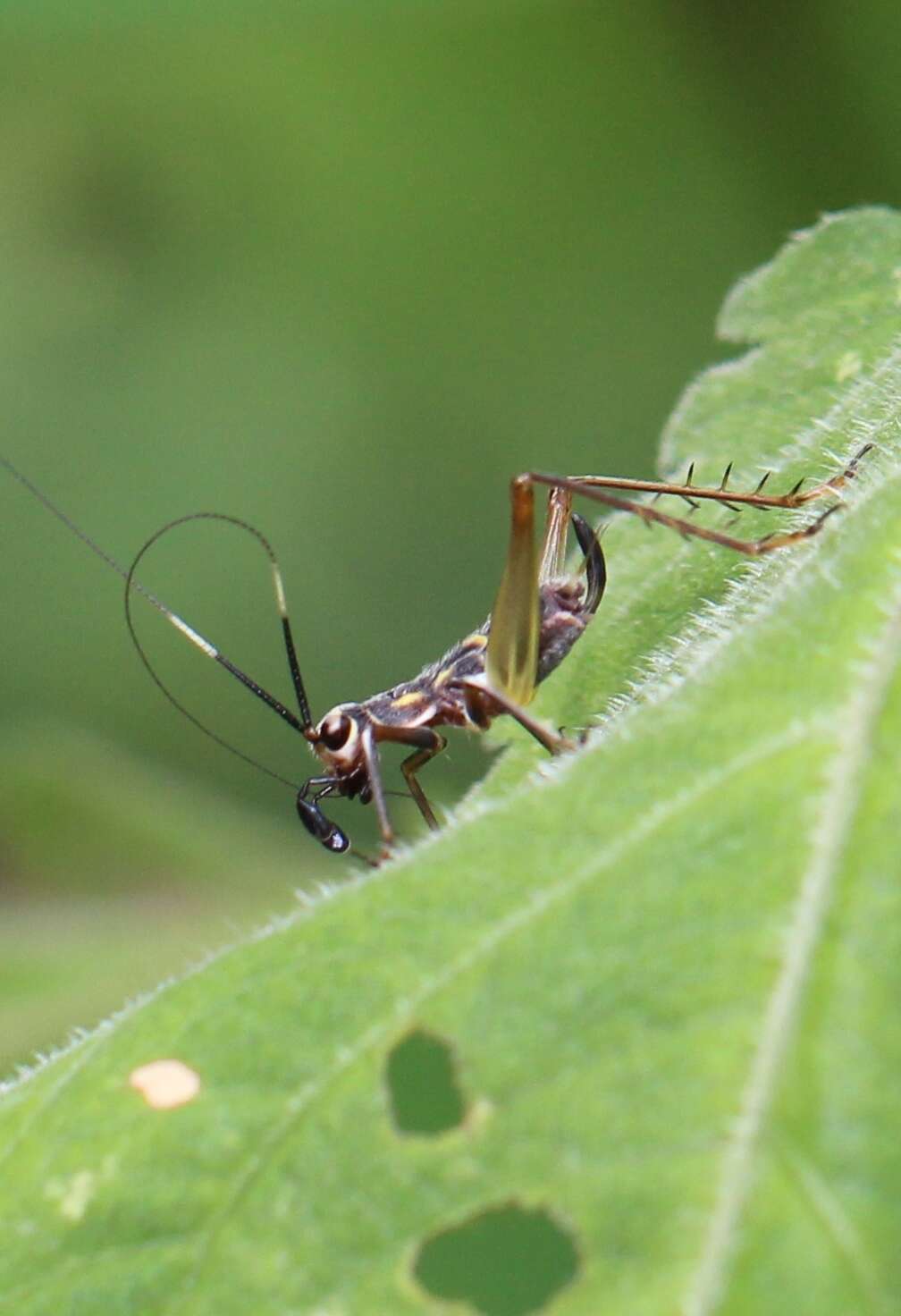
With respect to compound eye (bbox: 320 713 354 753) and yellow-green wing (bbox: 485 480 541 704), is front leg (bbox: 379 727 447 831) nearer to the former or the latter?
compound eye (bbox: 320 713 354 753)

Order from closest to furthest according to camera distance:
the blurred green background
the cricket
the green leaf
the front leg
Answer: the green leaf < the cricket < the front leg < the blurred green background

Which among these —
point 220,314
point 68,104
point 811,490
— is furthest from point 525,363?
point 811,490

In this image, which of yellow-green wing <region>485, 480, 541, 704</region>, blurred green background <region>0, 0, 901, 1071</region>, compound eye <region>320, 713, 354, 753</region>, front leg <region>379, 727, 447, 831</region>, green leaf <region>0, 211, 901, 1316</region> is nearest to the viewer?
green leaf <region>0, 211, 901, 1316</region>

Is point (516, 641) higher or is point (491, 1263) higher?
point (491, 1263)

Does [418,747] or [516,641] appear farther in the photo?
[418,747]

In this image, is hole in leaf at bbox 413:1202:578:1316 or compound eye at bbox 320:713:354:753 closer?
hole in leaf at bbox 413:1202:578:1316

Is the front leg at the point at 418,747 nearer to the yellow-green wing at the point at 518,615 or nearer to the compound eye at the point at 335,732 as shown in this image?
the compound eye at the point at 335,732

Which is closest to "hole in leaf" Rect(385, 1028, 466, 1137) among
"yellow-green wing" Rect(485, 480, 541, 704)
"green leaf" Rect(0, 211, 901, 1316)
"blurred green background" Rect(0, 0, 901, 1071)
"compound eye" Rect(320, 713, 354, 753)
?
"green leaf" Rect(0, 211, 901, 1316)

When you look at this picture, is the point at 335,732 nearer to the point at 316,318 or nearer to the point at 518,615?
the point at 518,615

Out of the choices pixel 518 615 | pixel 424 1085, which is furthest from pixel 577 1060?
pixel 518 615
